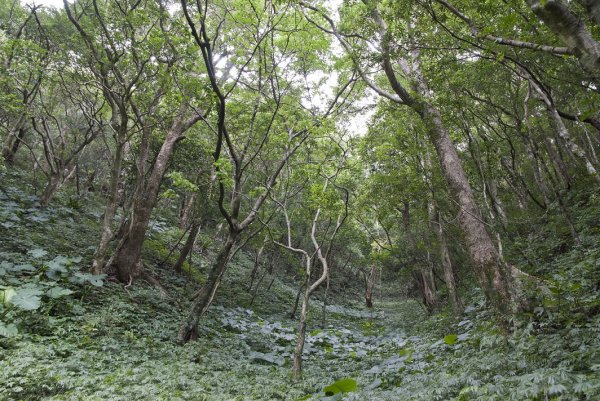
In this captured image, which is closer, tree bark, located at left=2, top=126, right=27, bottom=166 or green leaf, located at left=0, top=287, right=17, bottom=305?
green leaf, located at left=0, top=287, right=17, bottom=305

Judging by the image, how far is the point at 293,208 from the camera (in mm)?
17078

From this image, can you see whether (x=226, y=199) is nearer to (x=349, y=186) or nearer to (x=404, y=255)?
(x=349, y=186)

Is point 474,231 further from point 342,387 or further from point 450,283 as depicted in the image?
point 450,283

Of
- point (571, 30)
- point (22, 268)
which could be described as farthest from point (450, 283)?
point (22, 268)

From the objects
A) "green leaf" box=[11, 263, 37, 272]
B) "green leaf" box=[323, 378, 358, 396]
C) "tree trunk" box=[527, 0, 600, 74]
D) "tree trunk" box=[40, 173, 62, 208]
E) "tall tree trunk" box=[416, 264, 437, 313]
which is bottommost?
"green leaf" box=[323, 378, 358, 396]

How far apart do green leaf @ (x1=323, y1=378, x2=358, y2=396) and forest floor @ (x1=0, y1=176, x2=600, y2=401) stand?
0.34ft

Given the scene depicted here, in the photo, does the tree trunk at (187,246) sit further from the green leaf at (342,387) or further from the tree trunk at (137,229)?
the green leaf at (342,387)

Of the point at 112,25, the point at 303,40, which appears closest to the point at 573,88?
the point at 303,40

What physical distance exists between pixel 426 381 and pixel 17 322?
22.4ft

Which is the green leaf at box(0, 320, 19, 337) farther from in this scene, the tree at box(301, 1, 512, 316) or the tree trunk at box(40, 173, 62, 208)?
the tree trunk at box(40, 173, 62, 208)

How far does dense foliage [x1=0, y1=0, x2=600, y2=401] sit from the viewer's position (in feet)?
15.4

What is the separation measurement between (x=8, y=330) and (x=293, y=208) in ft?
41.4

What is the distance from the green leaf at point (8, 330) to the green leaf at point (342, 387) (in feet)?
16.6

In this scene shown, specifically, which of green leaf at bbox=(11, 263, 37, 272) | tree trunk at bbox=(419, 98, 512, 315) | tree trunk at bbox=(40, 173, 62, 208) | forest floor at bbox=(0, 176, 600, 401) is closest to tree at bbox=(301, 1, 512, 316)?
tree trunk at bbox=(419, 98, 512, 315)
